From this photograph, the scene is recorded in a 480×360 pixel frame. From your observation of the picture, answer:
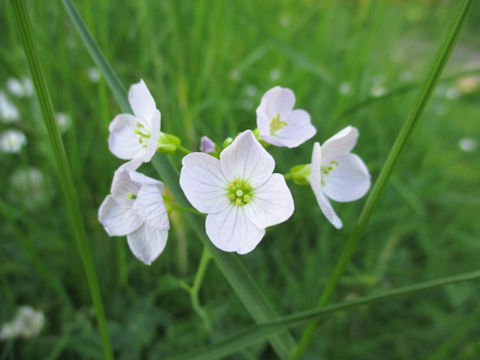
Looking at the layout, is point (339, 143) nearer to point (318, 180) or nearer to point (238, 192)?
point (318, 180)

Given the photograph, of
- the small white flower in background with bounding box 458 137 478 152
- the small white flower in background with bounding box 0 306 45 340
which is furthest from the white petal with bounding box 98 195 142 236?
the small white flower in background with bounding box 458 137 478 152

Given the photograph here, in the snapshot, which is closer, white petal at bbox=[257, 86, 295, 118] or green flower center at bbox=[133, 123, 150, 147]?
white petal at bbox=[257, 86, 295, 118]

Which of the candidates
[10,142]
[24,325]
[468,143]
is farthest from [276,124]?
[468,143]

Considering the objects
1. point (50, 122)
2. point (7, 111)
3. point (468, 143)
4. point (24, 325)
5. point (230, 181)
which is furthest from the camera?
point (468, 143)

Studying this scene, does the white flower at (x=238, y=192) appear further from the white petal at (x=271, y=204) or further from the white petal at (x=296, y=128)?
the white petal at (x=296, y=128)

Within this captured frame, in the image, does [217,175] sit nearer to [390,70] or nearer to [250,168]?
[250,168]

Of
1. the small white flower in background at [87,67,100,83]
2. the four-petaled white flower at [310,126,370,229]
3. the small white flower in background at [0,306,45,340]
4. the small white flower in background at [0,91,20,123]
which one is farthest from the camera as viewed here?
the small white flower in background at [87,67,100,83]

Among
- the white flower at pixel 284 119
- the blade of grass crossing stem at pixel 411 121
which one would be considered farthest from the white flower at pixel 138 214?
the blade of grass crossing stem at pixel 411 121

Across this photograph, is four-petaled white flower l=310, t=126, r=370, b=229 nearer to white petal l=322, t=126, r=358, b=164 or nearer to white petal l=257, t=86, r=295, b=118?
white petal l=322, t=126, r=358, b=164

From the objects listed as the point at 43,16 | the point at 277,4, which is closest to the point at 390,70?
the point at 277,4
